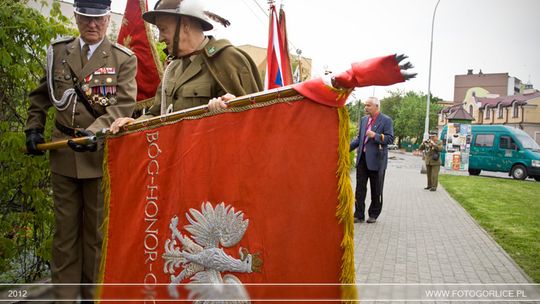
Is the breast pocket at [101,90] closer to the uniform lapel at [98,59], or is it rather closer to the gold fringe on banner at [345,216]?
the uniform lapel at [98,59]

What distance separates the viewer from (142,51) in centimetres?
447

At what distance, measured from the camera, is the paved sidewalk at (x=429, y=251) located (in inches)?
191

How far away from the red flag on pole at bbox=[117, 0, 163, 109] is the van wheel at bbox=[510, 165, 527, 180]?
68.3ft

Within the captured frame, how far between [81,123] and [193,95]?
928mm

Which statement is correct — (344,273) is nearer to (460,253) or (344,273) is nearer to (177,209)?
(177,209)

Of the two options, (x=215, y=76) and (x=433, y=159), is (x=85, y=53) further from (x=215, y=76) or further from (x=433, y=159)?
(x=433, y=159)

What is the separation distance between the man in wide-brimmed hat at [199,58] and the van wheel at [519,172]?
21.5m

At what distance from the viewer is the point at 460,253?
599cm

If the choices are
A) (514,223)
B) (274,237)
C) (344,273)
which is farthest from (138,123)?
(514,223)

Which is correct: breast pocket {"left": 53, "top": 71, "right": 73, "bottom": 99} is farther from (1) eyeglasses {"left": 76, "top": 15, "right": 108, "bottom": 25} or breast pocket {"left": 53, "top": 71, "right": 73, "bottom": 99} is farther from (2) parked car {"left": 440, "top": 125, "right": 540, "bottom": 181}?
(2) parked car {"left": 440, "top": 125, "right": 540, "bottom": 181}

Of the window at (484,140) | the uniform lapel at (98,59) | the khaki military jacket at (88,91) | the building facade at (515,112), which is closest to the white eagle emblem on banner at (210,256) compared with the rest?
the khaki military jacket at (88,91)

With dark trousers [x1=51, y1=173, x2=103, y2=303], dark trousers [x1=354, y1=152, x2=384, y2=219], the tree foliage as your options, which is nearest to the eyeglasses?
dark trousers [x1=51, y1=173, x2=103, y2=303]

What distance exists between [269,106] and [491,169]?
2280 centimetres

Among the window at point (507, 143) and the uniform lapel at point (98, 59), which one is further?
the window at point (507, 143)
